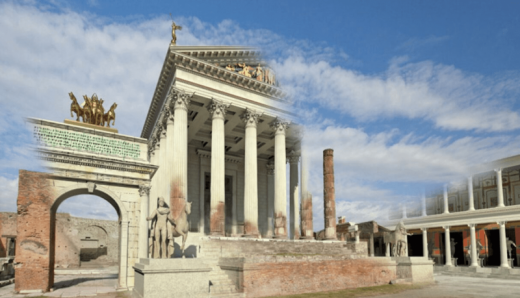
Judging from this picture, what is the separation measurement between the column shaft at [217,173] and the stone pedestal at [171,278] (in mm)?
10801

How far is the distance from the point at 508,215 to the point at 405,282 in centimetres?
2319

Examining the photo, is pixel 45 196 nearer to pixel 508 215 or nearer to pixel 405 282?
pixel 405 282

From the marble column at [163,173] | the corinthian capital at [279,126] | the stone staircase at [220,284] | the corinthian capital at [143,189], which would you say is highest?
the corinthian capital at [279,126]

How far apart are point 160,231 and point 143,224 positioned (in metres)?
3.76

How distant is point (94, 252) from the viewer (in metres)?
41.2

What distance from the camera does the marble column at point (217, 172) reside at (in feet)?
82.5

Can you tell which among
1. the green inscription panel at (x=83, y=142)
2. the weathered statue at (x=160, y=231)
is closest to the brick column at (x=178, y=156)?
the green inscription panel at (x=83, y=142)

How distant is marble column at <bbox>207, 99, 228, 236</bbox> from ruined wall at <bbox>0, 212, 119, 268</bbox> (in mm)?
19484

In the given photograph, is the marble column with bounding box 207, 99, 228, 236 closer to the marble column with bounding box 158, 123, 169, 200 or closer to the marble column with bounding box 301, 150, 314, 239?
the marble column with bounding box 158, 123, 169, 200

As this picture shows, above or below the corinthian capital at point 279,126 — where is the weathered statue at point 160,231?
below

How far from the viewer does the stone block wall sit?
16.0m

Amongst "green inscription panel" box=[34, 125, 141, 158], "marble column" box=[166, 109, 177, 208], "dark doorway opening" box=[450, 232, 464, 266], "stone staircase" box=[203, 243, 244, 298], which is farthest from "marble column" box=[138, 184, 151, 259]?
"dark doorway opening" box=[450, 232, 464, 266]

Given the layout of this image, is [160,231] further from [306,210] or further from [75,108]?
[306,210]

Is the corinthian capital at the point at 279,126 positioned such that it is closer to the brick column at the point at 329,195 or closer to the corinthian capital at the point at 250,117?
the corinthian capital at the point at 250,117
